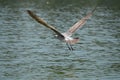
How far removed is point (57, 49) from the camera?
33469mm

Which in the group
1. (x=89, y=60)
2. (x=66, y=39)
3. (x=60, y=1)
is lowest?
(x=60, y=1)

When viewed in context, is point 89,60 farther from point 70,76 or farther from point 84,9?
point 84,9

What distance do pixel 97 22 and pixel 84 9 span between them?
30.4ft

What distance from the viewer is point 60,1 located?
207ft

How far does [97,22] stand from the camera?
151 ft

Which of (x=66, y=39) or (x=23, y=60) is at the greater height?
(x=66, y=39)

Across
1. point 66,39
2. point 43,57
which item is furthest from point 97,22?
point 66,39

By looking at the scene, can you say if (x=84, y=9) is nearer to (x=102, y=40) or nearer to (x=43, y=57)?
(x=102, y=40)

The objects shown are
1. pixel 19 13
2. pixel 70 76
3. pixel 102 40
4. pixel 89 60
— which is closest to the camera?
pixel 70 76

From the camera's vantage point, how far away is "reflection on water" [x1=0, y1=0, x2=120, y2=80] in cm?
2674

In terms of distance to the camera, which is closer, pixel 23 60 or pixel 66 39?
pixel 66 39

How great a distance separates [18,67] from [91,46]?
26.0 feet

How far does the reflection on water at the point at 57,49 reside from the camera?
26.7m

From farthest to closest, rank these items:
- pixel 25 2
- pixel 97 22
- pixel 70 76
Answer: pixel 25 2 < pixel 97 22 < pixel 70 76
